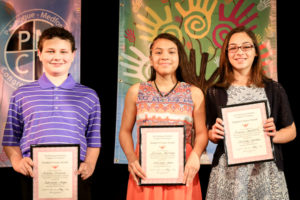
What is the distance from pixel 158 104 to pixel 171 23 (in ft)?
4.44

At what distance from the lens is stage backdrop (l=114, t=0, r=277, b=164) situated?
3541 millimetres

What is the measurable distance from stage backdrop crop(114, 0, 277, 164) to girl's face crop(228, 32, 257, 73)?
1015mm

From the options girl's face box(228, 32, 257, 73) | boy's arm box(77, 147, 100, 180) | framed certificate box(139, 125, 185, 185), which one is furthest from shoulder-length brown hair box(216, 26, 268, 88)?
boy's arm box(77, 147, 100, 180)

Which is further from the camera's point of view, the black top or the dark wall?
the dark wall

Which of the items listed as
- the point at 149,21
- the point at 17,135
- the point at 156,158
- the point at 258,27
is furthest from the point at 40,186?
the point at 258,27

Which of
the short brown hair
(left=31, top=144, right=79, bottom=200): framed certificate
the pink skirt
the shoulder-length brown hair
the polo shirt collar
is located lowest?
the pink skirt

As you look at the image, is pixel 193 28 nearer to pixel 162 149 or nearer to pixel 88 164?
pixel 162 149

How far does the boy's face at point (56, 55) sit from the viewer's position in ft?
8.40

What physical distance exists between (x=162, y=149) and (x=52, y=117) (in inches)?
31.7

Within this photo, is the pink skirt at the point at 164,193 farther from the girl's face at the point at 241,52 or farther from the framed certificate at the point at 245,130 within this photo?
the girl's face at the point at 241,52

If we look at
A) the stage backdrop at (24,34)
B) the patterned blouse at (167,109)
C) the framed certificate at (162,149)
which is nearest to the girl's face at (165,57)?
the patterned blouse at (167,109)

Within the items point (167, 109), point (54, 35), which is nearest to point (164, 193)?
point (167, 109)

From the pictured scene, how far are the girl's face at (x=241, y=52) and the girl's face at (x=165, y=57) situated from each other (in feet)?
1.32

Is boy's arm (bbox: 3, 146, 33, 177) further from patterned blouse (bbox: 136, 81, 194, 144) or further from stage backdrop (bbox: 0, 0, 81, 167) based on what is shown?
stage backdrop (bbox: 0, 0, 81, 167)
